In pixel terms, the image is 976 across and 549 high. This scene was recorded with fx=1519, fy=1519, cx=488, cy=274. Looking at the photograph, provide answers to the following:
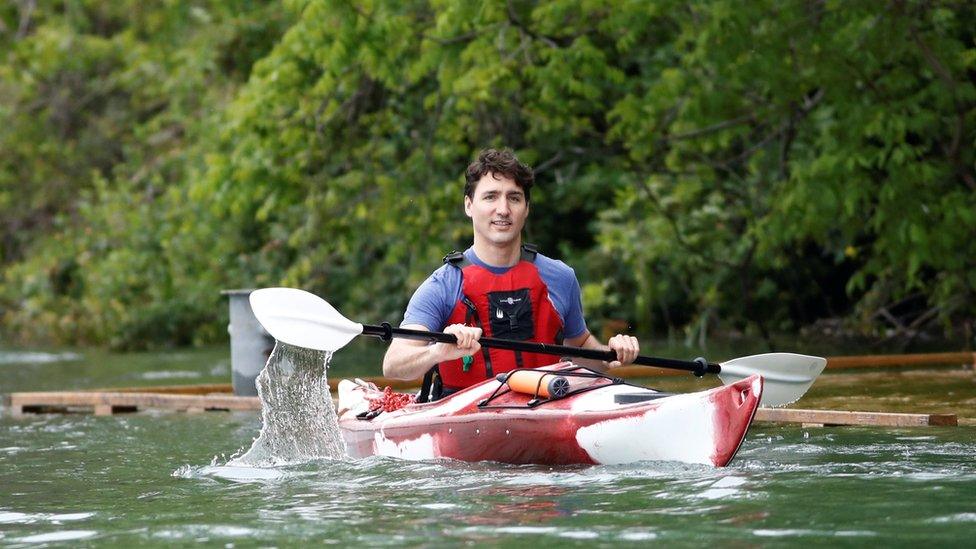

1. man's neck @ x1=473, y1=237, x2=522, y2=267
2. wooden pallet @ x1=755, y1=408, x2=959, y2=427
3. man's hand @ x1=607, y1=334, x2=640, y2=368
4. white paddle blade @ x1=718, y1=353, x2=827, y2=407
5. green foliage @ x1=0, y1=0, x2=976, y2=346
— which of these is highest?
green foliage @ x1=0, y1=0, x2=976, y2=346

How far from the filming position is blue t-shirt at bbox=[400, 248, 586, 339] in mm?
5656

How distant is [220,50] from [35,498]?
12245mm

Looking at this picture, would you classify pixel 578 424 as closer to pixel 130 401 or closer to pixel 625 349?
pixel 625 349

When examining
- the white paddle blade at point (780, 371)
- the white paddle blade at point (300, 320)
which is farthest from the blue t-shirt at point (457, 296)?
the white paddle blade at point (780, 371)

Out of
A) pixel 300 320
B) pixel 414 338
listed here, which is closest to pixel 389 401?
pixel 300 320

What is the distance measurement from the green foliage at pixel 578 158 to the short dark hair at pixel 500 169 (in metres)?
4.53

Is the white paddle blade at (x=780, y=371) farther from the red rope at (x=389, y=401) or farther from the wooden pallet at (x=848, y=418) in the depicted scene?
the red rope at (x=389, y=401)

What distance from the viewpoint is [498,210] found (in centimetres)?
563

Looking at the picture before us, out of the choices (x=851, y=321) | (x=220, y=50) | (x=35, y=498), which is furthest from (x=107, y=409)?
(x=220, y=50)

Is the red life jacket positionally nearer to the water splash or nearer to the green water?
the green water

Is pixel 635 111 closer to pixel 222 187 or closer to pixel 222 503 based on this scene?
pixel 222 187

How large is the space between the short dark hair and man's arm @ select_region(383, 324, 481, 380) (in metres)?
0.61

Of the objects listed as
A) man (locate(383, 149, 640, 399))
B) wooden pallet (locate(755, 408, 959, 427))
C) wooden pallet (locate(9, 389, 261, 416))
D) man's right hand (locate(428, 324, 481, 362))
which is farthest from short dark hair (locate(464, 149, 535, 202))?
wooden pallet (locate(9, 389, 261, 416))

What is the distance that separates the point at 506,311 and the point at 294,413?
3.65 ft
